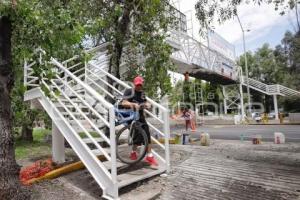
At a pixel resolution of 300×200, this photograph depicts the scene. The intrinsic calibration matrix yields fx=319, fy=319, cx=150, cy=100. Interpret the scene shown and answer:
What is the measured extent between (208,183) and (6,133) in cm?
352

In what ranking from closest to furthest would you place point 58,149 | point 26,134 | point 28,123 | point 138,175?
1. point 138,175
2. point 58,149
3. point 28,123
4. point 26,134

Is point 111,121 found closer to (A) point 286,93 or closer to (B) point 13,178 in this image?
(B) point 13,178

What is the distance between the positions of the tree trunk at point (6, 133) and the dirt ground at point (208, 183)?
18.4 inches

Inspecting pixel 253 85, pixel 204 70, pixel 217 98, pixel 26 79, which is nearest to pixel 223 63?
pixel 204 70

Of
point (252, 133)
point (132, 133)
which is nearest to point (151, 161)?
point (132, 133)

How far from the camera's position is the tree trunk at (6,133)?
197 inches

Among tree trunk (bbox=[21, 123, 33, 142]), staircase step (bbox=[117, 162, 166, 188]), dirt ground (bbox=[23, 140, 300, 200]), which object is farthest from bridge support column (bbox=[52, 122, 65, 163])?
tree trunk (bbox=[21, 123, 33, 142])

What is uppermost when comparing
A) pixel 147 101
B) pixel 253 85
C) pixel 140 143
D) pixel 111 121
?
pixel 253 85

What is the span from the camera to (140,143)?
20.7ft

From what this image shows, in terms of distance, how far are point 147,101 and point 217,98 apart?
46.9m

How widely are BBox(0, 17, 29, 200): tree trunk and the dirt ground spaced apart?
1.53 ft

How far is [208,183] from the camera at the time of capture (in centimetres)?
563

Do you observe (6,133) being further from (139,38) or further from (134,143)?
(139,38)

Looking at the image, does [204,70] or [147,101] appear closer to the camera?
[147,101]
